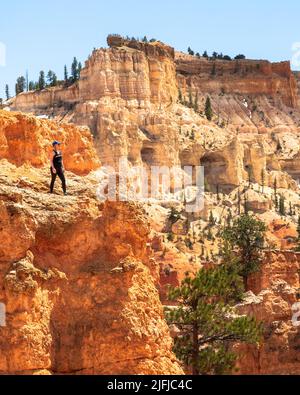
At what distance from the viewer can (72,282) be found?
65.0 feet

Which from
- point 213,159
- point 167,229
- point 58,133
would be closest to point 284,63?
point 213,159

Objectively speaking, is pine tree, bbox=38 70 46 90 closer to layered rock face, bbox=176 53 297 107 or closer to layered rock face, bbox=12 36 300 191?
layered rock face, bbox=12 36 300 191

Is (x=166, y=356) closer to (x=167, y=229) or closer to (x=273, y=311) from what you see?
(x=273, y=311)

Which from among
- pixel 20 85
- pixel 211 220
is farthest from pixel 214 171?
pixel 20 85

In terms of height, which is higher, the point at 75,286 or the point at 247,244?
the point at 75,286

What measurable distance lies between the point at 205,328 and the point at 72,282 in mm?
9569

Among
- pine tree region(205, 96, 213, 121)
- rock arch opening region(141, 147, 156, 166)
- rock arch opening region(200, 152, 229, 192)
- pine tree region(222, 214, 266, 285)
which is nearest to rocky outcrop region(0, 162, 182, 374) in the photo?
pine tree region(222, 214, 266, 285)

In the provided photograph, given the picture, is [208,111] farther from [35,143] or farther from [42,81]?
[35,143]

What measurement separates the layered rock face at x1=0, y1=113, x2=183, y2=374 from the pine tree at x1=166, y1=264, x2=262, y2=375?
290 inches

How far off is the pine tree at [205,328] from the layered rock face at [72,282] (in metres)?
7.37

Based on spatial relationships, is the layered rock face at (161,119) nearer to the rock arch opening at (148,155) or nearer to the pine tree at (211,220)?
the rock arch opening at (148,155)

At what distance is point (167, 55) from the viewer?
12850cm

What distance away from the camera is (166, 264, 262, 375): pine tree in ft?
91.6

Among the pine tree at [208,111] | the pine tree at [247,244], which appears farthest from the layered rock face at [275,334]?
the pine tree at [208,111]
